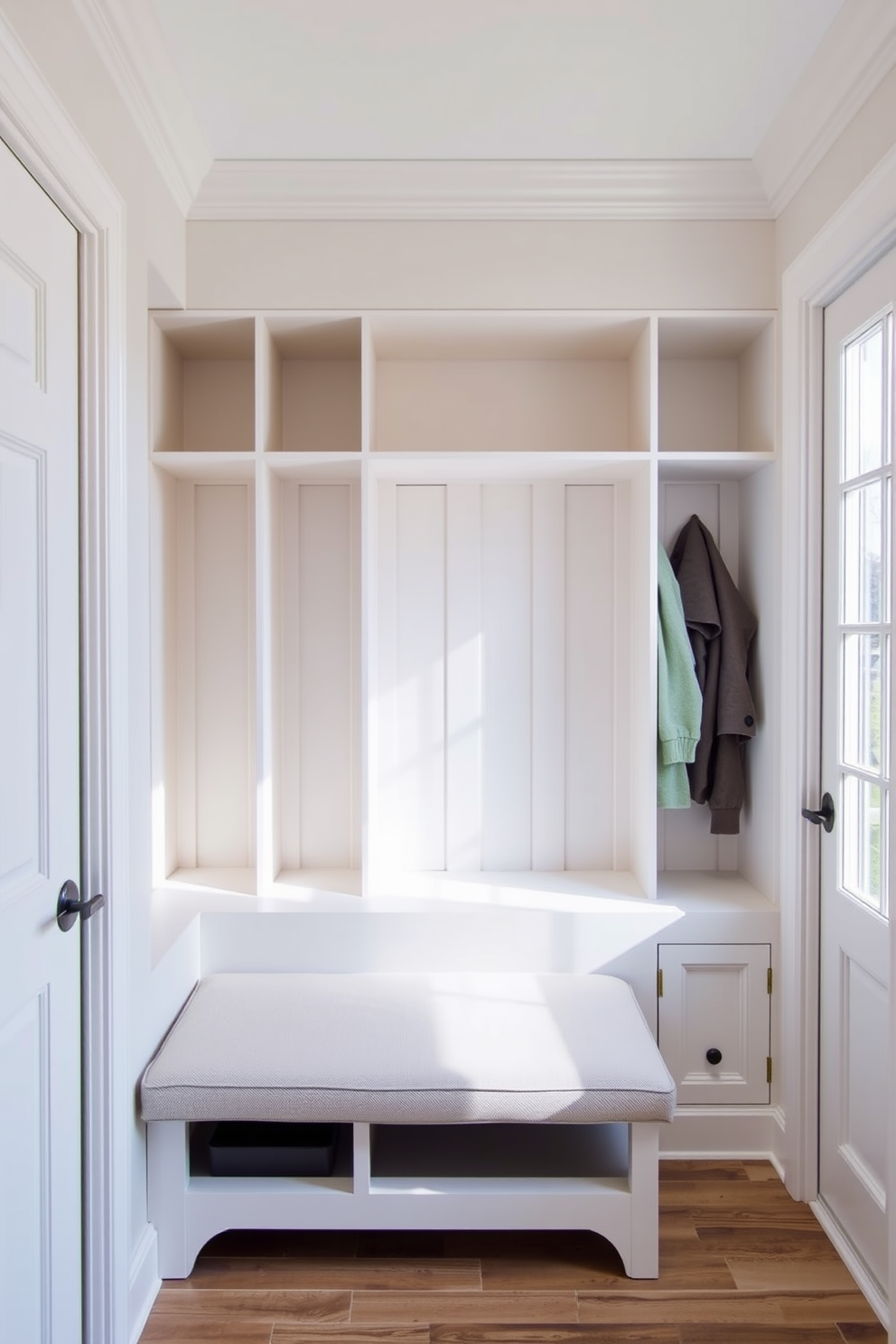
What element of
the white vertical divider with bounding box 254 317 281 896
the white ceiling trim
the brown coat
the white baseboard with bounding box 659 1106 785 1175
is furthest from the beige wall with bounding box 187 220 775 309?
the white baseboard with bounding box 659 1106 785 1175

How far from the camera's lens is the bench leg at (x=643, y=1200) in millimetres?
1810

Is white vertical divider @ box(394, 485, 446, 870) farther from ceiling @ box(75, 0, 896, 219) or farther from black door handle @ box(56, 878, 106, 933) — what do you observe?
black door handle @ box(56, 878, 106, 933)

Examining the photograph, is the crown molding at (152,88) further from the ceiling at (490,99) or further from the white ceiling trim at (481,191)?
the white ceiling trim at (481,191)

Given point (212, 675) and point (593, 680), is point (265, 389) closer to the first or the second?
point (212, 675)

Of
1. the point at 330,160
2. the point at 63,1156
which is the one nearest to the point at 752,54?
the point at 330,160

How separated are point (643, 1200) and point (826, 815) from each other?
0.92 metres

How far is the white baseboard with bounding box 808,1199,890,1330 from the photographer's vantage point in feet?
5.68

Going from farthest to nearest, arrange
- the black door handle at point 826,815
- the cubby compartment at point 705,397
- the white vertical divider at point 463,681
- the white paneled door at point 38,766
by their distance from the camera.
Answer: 1. the white vertical divider at point 463,681
2. the cubby compartment at point 705,397
3. the black door handle at point 826,815
4. the white paneled door at point 38,766

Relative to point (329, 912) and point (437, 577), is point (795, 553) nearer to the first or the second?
point (437, 577)

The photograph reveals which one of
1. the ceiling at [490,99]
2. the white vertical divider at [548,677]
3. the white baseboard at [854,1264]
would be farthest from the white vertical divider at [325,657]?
the white baseboard at [854,1264]

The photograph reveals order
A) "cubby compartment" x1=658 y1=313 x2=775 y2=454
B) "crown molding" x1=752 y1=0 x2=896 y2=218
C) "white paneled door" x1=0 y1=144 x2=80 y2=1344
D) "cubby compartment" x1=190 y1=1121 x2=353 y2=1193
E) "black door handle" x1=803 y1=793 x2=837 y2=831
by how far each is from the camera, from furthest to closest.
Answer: "cubby compartment" x1=658 y1=313 x2=775 y2=454, "black door handle" x1=803 y1=793 x2=837 y2=831, "cubby compartment" x1=190 y1=1121 x2=353 y2=1193, "crown molding" x1=752 y1=0 x2=896 y2=218, "white paneled door" x1=0 y1=144 x2=80 y2=1344

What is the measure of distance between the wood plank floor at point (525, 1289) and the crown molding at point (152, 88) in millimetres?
2418

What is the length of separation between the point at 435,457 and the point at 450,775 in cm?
93

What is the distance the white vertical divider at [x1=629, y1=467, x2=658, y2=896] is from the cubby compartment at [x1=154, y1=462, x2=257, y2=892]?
1102 mm
